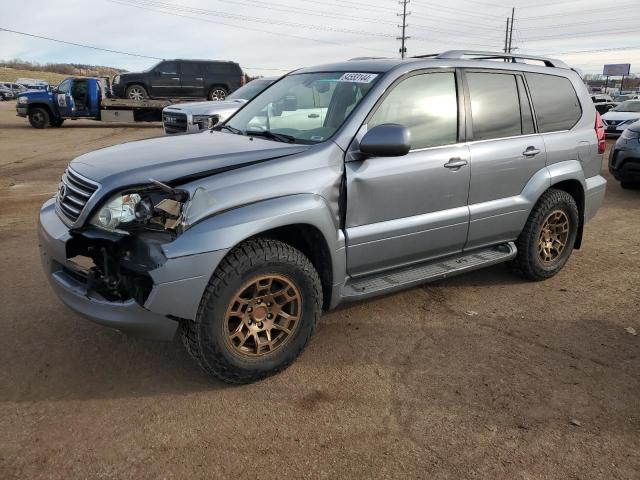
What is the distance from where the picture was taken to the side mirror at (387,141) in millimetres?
3261

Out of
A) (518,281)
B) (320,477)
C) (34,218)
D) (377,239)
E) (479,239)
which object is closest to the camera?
(320,477)

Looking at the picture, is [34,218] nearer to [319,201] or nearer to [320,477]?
[319,201]

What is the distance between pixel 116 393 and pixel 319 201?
1624 mm

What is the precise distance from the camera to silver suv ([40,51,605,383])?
282 cm

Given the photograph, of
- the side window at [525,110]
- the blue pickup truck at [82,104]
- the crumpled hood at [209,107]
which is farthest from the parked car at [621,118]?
the blue pickup truck at [82,104]

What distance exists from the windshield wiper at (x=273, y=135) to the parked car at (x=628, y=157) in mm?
7167

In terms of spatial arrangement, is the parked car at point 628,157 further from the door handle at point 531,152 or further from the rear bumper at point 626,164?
the door handle at point 531,152

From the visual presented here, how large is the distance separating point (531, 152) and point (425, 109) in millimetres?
1192

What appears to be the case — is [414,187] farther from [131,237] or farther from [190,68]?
[190,68]

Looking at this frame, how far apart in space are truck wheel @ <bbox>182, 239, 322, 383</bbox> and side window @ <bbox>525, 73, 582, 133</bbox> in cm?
271

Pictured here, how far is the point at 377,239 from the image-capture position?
358 cm

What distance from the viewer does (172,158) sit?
3.21 metres

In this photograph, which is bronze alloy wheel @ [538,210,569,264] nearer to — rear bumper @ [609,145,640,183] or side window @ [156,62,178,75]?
rear bumper @ [609,145,640,183]

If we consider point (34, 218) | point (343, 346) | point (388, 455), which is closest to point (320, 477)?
point (388, 455)
